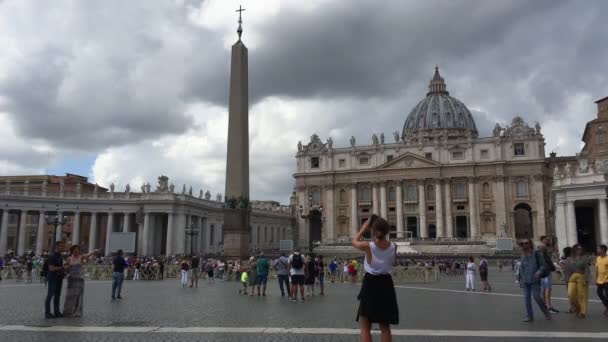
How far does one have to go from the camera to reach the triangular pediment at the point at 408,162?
73625 mm

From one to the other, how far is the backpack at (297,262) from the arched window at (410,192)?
61664mm

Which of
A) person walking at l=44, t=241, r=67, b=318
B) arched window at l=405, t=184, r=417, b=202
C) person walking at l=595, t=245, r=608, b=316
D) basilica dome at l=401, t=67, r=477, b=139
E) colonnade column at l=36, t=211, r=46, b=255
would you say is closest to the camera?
person walking at l=44, t=241, r=67, b=318

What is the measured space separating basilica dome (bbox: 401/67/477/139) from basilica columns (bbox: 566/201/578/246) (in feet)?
197

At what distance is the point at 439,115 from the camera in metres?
100

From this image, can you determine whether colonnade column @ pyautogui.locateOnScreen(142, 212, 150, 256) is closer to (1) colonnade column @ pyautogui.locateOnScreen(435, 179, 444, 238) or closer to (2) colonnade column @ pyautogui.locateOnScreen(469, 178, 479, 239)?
(1) colonnade column @ pyautogui.locateOnScreen(435, 179, 444, 238)

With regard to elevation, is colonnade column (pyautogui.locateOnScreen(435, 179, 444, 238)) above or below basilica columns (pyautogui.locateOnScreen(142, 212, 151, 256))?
above

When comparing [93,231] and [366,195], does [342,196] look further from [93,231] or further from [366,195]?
[93,231]

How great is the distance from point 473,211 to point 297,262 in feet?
200

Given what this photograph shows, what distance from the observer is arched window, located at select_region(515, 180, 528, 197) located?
231 feet

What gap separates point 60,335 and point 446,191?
6908cm

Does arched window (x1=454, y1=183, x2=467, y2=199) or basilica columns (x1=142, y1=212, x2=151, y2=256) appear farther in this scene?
arched window (x1=454, y1=183, x2=467, y2=199)

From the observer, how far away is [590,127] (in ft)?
185

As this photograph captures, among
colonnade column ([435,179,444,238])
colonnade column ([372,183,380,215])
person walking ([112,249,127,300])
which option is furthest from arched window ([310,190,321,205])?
person walking ([112,249,127,300])

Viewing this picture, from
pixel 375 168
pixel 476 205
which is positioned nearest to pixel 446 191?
pixel 476 205
